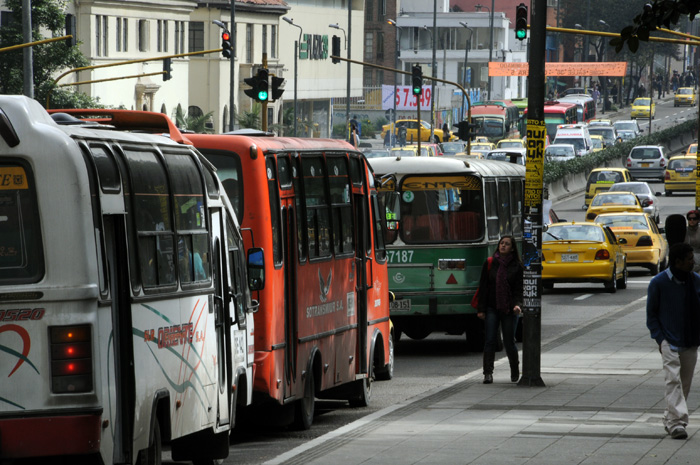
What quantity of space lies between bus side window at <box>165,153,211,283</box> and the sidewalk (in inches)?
67.7

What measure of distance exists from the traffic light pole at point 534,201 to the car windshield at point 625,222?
18284 mm

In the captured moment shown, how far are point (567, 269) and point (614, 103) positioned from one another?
114 m

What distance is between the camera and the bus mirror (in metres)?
11.2

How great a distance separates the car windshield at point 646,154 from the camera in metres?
66.5

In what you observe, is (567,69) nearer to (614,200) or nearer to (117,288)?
(614,200)

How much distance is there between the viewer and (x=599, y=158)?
68.8 m

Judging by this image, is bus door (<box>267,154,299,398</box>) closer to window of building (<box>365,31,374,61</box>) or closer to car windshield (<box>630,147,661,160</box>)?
car windshield (<box>630,147,661,160</box>)

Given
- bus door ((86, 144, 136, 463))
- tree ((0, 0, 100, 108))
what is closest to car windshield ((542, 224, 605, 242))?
bus door ((86, 144, 136, 463))

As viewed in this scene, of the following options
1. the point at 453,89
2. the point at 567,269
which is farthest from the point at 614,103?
the point at 567,269

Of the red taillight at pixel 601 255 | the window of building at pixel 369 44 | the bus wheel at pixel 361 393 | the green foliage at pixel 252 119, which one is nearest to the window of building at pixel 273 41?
the green foliage at pixel 252 119

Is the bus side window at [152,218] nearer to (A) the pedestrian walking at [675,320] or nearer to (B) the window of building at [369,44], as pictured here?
(A) the pedestrian walking at [675,320]

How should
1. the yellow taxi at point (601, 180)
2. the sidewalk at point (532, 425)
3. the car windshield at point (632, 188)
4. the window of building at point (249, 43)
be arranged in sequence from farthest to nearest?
the window of building at point (249, 43)
the yellow taxi at point (601, 180)
the car windshield at point (632, 188)
the sidewalk at point (532, 425)

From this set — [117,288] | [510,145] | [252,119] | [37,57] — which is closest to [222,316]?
[117,288]

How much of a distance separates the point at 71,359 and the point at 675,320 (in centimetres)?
546
